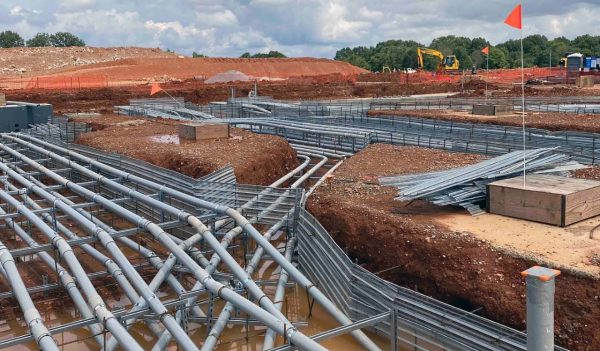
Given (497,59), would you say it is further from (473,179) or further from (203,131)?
→ (473,179)

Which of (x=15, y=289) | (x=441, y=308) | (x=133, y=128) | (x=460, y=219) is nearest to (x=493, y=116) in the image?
(x=133, y=128)

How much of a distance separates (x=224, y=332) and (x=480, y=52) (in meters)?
125

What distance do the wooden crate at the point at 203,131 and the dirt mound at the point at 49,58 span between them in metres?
80.6

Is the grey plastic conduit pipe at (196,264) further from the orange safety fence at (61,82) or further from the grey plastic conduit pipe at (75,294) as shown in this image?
the orange safety fence at (61,82)

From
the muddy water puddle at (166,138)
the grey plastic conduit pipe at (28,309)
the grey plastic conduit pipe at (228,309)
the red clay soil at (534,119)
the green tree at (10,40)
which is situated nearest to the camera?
the grey plastic conduit pipe at (28,309)

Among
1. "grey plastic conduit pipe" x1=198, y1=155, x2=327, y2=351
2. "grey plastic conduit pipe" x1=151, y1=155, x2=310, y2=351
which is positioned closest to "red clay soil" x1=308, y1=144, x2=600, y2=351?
"grey plastic conduit pipe" x1=198, y1=155, x2=327, y2=351

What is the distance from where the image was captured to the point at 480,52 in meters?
126

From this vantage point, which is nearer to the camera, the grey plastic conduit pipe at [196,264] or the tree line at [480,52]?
the grey plastic conduit pipe at [196,264]

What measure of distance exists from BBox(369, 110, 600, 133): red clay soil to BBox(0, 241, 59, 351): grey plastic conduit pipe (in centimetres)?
2339

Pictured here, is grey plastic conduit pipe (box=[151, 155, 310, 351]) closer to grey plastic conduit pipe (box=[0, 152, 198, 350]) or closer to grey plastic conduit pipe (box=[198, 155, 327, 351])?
grey plastic conduit pipe (box=[198, 155, 327, 351])

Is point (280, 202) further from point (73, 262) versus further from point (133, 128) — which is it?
point (133, 128)

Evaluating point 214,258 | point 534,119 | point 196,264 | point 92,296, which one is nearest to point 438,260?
point 214,258

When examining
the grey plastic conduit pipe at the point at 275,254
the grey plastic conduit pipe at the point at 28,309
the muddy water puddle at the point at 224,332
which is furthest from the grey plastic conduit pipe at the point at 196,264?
the grey plastic conduit pipe at the point at 28,309

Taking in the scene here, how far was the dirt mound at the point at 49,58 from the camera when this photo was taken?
103156mm
